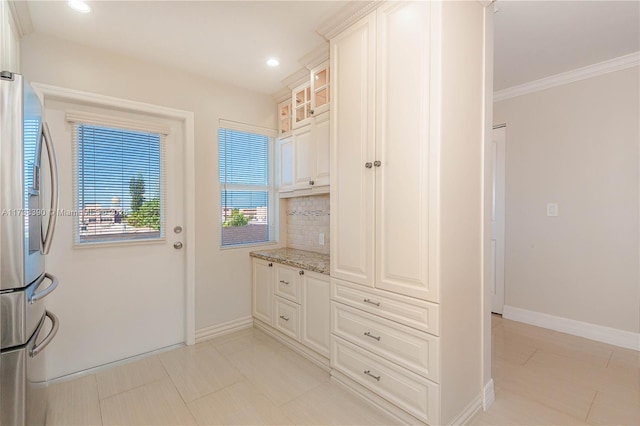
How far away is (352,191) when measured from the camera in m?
2.03

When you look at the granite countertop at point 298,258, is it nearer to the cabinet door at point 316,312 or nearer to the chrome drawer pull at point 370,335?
the cabinet door at point 316,312

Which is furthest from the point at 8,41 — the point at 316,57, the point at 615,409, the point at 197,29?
the point at 615,409

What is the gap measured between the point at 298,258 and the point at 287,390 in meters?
1.06

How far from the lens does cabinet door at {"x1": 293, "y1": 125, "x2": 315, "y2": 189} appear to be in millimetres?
2809

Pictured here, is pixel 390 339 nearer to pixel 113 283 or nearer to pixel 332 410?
pixel 332 410

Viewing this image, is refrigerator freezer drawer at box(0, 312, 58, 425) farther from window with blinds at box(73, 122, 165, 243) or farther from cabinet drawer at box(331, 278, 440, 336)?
cabinet drawer at box(331, 278, 440, 336)

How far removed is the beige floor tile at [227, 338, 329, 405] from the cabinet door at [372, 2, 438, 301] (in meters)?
0.98

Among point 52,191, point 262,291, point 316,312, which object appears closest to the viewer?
point 52,191

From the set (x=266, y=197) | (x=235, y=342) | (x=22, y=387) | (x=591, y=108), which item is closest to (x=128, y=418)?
(x=22, y=387)

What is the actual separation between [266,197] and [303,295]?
1.29 metres

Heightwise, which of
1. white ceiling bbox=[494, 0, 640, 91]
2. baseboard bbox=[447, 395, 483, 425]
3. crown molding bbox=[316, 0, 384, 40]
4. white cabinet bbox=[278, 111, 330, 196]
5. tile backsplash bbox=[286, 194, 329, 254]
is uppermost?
white ceiling bbox=[494, 0, 640, 91]

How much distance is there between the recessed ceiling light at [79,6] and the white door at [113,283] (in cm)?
70

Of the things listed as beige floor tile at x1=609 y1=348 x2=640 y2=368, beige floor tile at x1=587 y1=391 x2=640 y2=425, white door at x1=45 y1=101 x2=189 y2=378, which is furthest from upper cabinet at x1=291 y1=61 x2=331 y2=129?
beige floor tile at x1=609 y1=348 x2=640 y2=368

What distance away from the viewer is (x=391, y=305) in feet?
5.90
